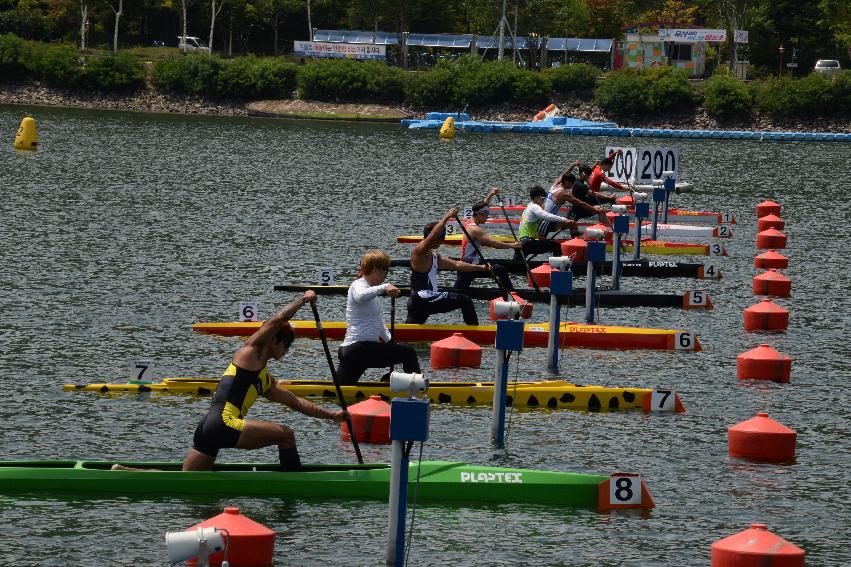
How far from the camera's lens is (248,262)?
114 feet

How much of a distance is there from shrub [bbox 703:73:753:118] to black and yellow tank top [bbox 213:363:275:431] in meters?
92.3

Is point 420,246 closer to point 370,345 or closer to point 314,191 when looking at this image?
point 370,345

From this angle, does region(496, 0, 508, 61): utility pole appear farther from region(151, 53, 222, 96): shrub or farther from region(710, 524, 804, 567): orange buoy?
region(710, 524, 804, 567): orange buoy

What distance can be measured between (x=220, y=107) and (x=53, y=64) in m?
13.0

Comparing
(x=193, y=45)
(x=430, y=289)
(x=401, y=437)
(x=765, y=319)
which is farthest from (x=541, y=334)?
(x=193, y=45)

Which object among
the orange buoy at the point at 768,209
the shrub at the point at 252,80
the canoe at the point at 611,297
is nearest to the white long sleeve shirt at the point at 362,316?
the canoe at the point at 611,297

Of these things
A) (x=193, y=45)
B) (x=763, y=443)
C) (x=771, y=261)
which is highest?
(x=193, y=45)

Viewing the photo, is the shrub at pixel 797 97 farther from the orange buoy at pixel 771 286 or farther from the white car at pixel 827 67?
the orange buoy at pixel 771 286

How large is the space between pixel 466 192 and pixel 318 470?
3984 cm

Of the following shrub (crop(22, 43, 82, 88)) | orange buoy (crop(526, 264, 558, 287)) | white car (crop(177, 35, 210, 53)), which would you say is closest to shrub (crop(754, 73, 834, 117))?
white car (crop(177, 35, 210, 53))

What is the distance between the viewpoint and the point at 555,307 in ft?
71.8

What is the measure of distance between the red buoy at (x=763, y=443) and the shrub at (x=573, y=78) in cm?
9440

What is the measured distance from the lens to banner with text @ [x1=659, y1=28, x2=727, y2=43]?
376 ft

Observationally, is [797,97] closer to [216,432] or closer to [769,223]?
[769,223]
